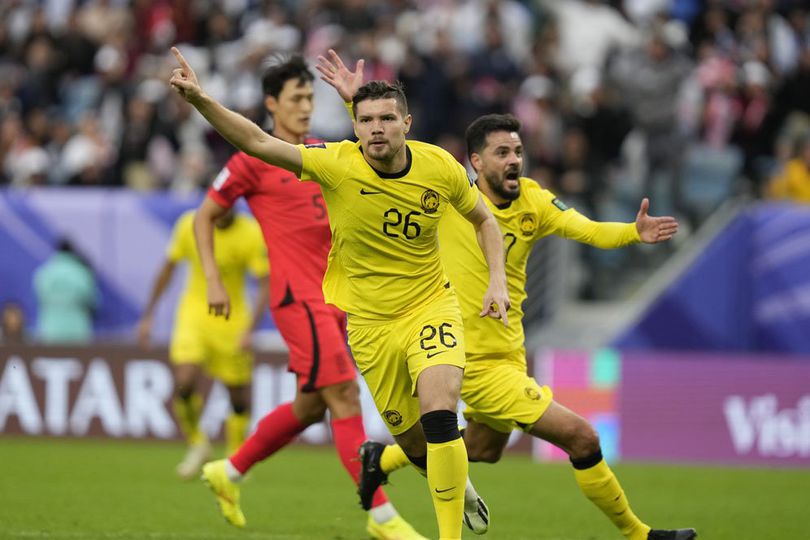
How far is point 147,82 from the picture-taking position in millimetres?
20078

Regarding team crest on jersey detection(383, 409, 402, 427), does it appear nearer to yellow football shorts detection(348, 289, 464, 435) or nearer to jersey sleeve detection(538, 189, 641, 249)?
yellow football shorts detection(348, 289, 464, 435)

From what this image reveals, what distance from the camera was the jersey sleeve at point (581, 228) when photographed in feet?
28.1

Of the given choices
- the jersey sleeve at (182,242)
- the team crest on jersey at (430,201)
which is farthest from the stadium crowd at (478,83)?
the team crest on jersey at (430,201)

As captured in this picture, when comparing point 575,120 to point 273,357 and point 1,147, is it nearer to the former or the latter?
point 273,357

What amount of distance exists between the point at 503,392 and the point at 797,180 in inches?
429

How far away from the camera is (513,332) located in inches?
344

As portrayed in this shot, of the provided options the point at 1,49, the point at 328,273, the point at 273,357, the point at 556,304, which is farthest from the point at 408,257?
the point at 1,49

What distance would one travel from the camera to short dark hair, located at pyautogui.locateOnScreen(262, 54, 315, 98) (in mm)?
9781

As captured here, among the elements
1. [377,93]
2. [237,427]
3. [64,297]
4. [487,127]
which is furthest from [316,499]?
[64,297]

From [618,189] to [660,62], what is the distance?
1.77 meters

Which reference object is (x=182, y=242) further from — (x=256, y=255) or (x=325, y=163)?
(x=325, y=163)

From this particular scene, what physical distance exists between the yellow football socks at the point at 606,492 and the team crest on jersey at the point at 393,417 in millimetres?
1098

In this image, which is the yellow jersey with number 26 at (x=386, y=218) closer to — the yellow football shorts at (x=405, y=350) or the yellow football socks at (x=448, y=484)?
the yellow football shorts at (x=405, y=350)

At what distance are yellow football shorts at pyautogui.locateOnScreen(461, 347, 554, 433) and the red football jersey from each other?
1.41 metres
